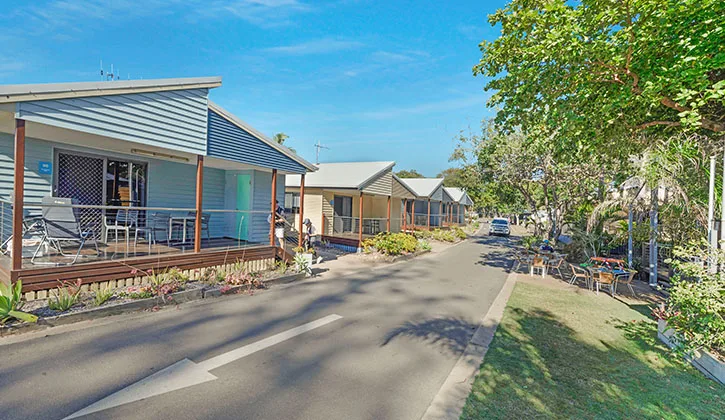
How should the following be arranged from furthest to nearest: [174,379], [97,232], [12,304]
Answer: [97,232] < [12,304] < [174,379]

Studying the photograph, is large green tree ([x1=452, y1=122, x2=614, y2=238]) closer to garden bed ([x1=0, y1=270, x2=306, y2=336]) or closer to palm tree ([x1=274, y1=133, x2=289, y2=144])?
garden bed ([x1=0, y1=270, x2=306, y2=336])

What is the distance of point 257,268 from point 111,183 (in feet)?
16.0

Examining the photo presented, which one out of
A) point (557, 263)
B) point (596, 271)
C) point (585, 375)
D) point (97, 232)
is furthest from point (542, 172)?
point (97, 232)

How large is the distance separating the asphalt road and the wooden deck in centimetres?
137

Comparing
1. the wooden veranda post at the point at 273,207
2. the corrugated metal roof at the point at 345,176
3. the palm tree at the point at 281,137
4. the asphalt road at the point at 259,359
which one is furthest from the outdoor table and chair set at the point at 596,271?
the palm tree at the point at 281,137

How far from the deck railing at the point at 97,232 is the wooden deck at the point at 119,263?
46 millimetres

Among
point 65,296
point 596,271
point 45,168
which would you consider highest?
point 45,168

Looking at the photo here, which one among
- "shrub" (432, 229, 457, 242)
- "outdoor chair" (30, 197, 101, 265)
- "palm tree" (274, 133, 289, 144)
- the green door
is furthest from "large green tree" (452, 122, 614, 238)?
"palm tree" (274, 133, 289, 144)

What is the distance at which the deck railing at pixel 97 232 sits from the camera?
719 centimetres

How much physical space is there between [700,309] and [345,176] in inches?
639

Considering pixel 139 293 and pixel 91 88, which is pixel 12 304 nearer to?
pixel 139 293

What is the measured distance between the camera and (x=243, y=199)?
13328 mm

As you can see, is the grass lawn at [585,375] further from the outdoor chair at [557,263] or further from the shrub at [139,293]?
the shrub at [139,293]

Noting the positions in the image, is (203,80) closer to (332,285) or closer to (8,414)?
A: (332,285)
